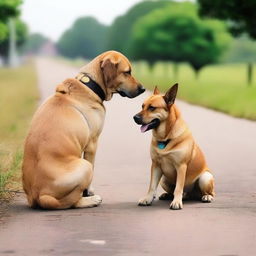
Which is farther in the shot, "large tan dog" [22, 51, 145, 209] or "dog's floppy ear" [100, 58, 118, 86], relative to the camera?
"dog's floppy ear" [100, 58, 118, 86]

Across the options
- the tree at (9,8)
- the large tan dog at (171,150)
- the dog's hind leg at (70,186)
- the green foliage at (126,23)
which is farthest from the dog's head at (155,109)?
the green foliage at (126,23)

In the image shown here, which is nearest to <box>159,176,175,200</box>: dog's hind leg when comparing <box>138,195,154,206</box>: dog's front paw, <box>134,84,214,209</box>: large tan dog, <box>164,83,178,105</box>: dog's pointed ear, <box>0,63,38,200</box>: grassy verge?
<box>134,84,214,209</box>: large tan dog

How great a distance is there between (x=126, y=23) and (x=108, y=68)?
92.5 meters

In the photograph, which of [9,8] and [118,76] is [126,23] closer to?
[9,8]

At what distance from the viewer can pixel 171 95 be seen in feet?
25.2

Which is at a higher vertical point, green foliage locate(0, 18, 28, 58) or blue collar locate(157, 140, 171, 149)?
blue collar locate(157, 140, 171, 149)

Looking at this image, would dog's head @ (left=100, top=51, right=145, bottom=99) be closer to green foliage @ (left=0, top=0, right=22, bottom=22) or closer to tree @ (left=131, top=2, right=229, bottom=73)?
green foliage @ (left=0, top=0, right=22, bottom=22)

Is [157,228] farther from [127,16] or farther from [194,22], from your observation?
[127,16]

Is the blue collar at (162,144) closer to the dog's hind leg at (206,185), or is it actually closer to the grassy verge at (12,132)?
the dog's hind leg at (206,185)

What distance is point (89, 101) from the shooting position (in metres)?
7.92

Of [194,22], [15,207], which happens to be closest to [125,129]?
[15,207]

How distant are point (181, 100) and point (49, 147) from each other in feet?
65.4

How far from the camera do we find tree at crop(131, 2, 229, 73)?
59312mm

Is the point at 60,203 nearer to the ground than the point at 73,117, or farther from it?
nearer to the ground
